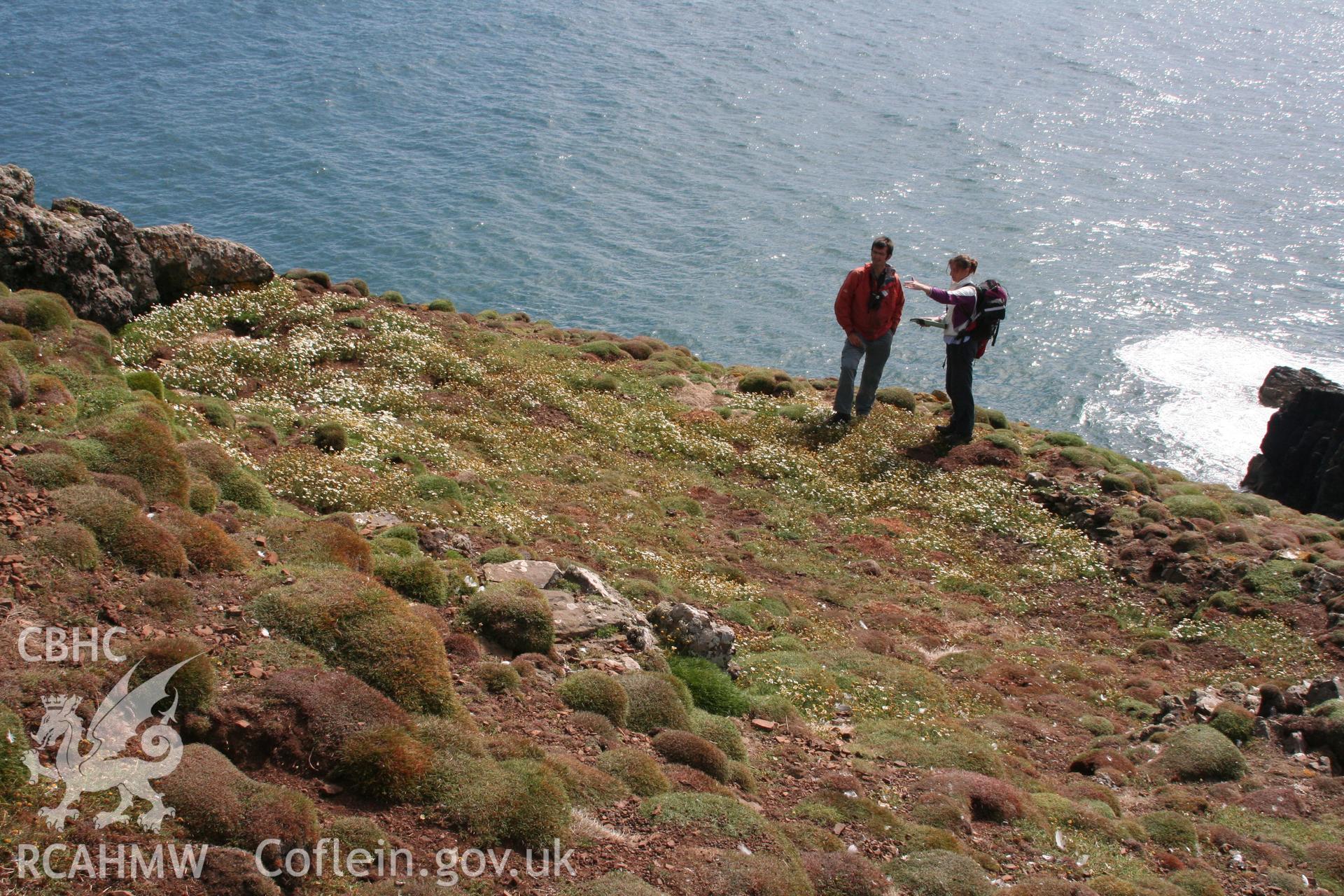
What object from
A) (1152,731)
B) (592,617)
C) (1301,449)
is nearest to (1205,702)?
(1152,731)

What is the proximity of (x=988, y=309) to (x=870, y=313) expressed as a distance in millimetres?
3015

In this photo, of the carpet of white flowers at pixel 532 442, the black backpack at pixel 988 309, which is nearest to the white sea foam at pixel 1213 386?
the carpet of white flowers at pixel 532 442

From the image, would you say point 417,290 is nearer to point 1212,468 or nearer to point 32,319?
point 32,319

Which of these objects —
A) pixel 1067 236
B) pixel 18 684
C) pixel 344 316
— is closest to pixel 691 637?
pixel 18 684

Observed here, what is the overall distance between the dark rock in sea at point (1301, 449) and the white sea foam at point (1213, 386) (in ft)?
7.79

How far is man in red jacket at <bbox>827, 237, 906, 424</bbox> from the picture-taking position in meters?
26.2

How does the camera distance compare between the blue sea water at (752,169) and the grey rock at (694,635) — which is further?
the blue sea water at (752,169)

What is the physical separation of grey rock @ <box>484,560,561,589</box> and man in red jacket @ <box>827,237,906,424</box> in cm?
1350

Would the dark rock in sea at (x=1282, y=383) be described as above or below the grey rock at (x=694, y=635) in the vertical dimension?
above

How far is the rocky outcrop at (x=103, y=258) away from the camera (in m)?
22.0

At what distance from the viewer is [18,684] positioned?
8.45 meters

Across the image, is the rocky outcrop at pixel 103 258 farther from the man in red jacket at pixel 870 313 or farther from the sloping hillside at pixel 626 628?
the man in red jacket at pixel 870 313

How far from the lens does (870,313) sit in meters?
26.6

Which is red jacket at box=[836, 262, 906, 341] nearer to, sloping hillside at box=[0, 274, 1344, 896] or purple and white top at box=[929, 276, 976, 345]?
purple and white top at box=[929, 276, 976, 345]
